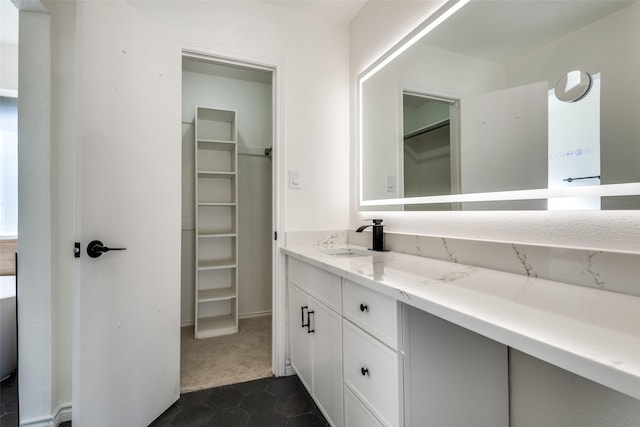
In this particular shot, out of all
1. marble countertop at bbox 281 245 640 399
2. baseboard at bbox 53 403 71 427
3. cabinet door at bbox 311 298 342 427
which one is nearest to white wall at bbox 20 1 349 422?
baseboard at bbox 53 403 71 427

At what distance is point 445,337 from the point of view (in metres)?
0.88

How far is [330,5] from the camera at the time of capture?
1.92m

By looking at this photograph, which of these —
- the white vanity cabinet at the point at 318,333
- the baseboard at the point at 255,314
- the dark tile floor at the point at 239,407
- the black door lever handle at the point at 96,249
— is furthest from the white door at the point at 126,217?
the baseboard at the point at 255,314

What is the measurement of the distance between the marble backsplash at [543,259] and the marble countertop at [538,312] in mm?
31

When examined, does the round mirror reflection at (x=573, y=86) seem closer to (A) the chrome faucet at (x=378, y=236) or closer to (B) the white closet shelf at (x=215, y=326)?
(A) the chrome faucet at (x=378, y=236)

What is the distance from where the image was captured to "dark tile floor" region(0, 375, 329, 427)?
1449mm

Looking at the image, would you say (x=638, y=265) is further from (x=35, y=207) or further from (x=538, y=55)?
(x=35, y=207)

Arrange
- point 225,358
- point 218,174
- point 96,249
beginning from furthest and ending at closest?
point 218,174 → point 225,358 → point 96,249

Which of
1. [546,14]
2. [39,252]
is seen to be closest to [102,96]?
[39,252]

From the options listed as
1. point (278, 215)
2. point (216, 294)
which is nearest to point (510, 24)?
point (278, 215)

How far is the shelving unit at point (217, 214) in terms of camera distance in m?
2.62

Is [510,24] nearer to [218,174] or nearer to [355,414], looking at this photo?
[355,414]

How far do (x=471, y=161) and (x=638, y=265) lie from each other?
0.67 m

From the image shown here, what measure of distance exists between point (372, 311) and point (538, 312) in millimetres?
478
